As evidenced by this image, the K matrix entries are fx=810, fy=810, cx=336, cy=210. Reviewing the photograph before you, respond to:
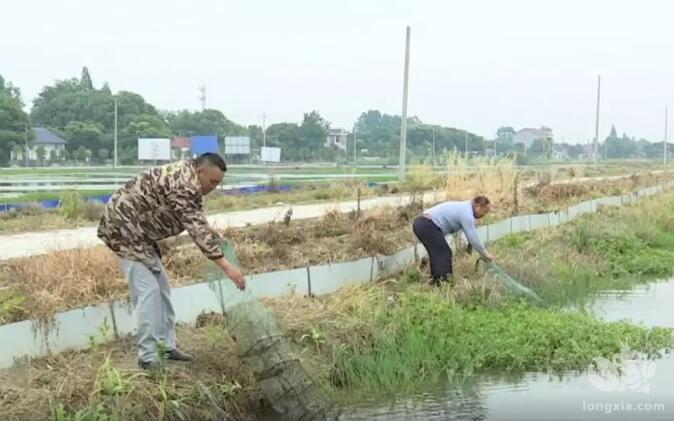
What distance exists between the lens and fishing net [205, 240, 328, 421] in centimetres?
571

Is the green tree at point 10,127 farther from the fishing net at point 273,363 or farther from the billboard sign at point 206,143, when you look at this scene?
the fishing net at point 273,363

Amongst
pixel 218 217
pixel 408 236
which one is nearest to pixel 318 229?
pixel 408 236

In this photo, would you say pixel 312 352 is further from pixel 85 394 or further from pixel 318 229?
Answer: pixel 318 229

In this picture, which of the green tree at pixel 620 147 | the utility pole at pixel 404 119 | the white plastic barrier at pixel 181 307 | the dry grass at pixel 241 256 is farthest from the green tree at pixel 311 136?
the green tree at pixel 620 147

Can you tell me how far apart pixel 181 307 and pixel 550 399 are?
313 centimetres

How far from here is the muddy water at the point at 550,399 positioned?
588 cm

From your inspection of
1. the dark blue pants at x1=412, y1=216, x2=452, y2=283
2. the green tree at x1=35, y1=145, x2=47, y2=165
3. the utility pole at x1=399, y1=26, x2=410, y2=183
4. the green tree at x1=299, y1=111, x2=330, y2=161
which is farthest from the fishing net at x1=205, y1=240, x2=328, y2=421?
the green tree at x1=299, y1=111, x2=330, y2=161

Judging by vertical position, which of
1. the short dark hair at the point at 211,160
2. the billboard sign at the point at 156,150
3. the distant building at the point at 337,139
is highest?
the distant building at the point at 337,139

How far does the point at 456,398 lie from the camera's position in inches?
248

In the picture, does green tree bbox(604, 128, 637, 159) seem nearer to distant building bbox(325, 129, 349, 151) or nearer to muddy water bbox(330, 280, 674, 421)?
distant building bbox(325, 129, 349, 151)

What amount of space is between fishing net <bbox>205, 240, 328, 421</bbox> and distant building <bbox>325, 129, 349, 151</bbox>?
4194 cm

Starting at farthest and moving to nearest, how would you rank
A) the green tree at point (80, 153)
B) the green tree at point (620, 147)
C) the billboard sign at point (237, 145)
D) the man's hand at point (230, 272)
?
the green tree at point (620, 147)
the green tree at point (80, 153)
the billboard sign at point (237, 145)
the man's hand at point (230, 272)

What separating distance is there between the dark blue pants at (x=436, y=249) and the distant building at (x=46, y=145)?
91.7ft

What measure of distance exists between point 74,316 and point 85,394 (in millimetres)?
1144
